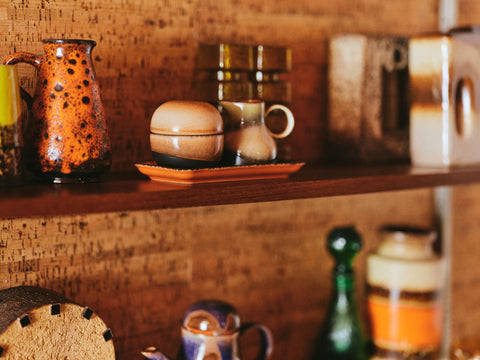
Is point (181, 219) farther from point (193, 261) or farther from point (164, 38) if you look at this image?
point (164, 38)

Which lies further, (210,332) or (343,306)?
(343,306)

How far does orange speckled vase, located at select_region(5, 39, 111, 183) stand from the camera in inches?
28.1

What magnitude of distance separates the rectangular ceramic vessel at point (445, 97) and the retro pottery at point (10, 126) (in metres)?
0.63

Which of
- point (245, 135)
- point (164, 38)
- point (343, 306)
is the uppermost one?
point (164, 38)

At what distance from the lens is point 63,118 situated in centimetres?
72

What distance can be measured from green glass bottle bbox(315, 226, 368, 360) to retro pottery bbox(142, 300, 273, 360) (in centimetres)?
26

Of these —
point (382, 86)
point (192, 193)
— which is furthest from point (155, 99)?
point (382, 86)

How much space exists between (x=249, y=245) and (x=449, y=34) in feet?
1.56

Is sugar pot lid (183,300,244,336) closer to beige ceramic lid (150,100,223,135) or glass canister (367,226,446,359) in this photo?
beige ceramic lid (150,100,223,135)

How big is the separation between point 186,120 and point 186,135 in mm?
18

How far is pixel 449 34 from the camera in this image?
99cm

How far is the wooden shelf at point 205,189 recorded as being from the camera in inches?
25.1

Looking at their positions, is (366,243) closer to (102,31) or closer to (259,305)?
(259,305)

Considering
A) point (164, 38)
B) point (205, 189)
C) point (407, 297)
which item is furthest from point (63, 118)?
point (407, 297)
